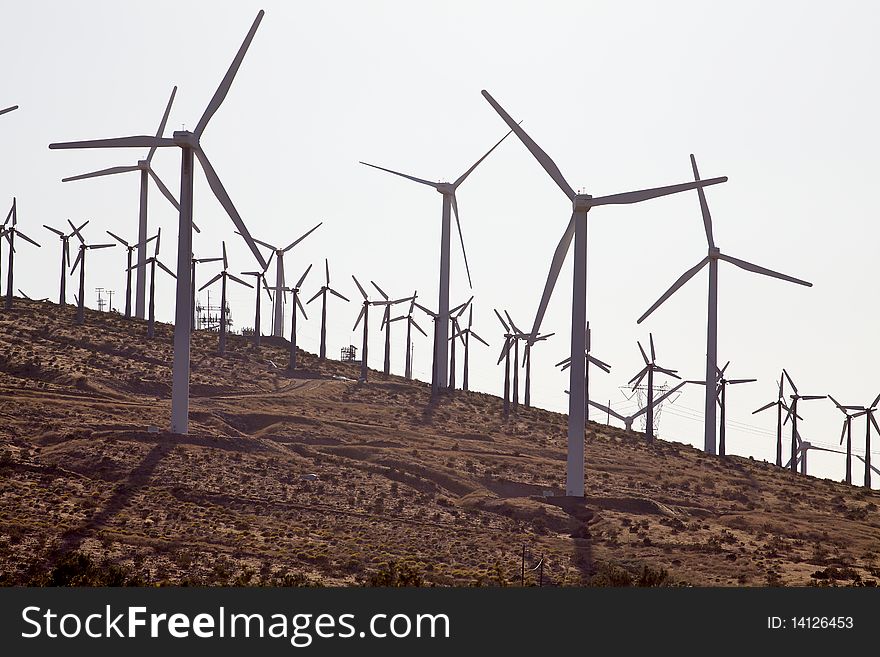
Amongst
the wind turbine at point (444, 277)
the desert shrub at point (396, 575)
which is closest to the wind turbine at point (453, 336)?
the wind turbine at point (444, 277)

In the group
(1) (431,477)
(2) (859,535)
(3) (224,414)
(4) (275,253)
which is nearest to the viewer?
(2) (859,535)

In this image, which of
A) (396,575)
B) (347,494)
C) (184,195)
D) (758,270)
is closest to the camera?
(396,575)

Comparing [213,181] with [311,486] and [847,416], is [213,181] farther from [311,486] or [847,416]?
[847,416]

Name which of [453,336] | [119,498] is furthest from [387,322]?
[119,498]

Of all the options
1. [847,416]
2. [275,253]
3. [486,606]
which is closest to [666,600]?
[486,606]

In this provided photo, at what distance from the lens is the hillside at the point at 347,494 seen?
54.0 metres

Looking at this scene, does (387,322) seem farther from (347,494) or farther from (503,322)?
(347,494)

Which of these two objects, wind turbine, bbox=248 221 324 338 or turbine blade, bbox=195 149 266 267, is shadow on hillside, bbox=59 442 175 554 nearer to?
turbine blade, bbox=195 149 266 267

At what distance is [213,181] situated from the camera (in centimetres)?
7862

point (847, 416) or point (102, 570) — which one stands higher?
point (847, 416)

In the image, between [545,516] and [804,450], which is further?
[804,450]

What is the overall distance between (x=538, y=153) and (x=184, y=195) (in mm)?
24803

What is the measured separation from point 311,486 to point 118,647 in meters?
42.1

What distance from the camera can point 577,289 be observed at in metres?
77.6
